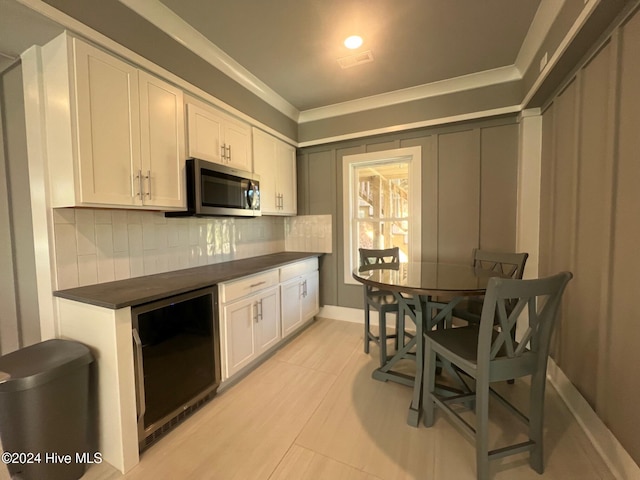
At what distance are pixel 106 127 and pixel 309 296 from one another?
7.83 ft

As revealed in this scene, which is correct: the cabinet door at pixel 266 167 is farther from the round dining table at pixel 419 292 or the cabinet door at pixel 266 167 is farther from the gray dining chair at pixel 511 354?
the gray dining chair at pixel 511 354

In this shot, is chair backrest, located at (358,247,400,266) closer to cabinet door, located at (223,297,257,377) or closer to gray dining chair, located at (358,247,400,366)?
gray dining chair, located at (358,247,400,366)

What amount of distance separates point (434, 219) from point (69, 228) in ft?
10.3

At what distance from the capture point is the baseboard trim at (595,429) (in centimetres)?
129

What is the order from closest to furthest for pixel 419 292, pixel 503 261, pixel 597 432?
1. pixel 597 432
2. pixel 419 292
3. pixel 503 261

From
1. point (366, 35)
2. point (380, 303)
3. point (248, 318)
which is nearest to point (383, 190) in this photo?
point (380, 303)

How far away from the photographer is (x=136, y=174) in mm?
1718

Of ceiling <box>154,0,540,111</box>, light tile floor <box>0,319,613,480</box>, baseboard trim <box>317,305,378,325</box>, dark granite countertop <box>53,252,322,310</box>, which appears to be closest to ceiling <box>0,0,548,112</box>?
ceiling <box>154,0,540,111</box>

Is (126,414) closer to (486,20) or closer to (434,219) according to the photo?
(434,219)

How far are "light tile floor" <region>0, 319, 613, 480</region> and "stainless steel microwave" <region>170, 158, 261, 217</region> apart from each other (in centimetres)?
143

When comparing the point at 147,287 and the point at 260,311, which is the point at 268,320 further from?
the point at 147,287

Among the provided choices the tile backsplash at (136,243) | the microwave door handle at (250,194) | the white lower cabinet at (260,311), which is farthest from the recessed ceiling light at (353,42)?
the white lower cabinet at (260,311)

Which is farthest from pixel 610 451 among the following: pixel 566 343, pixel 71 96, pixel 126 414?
pixel 71 96

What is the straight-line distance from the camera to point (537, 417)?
4.39 feet
